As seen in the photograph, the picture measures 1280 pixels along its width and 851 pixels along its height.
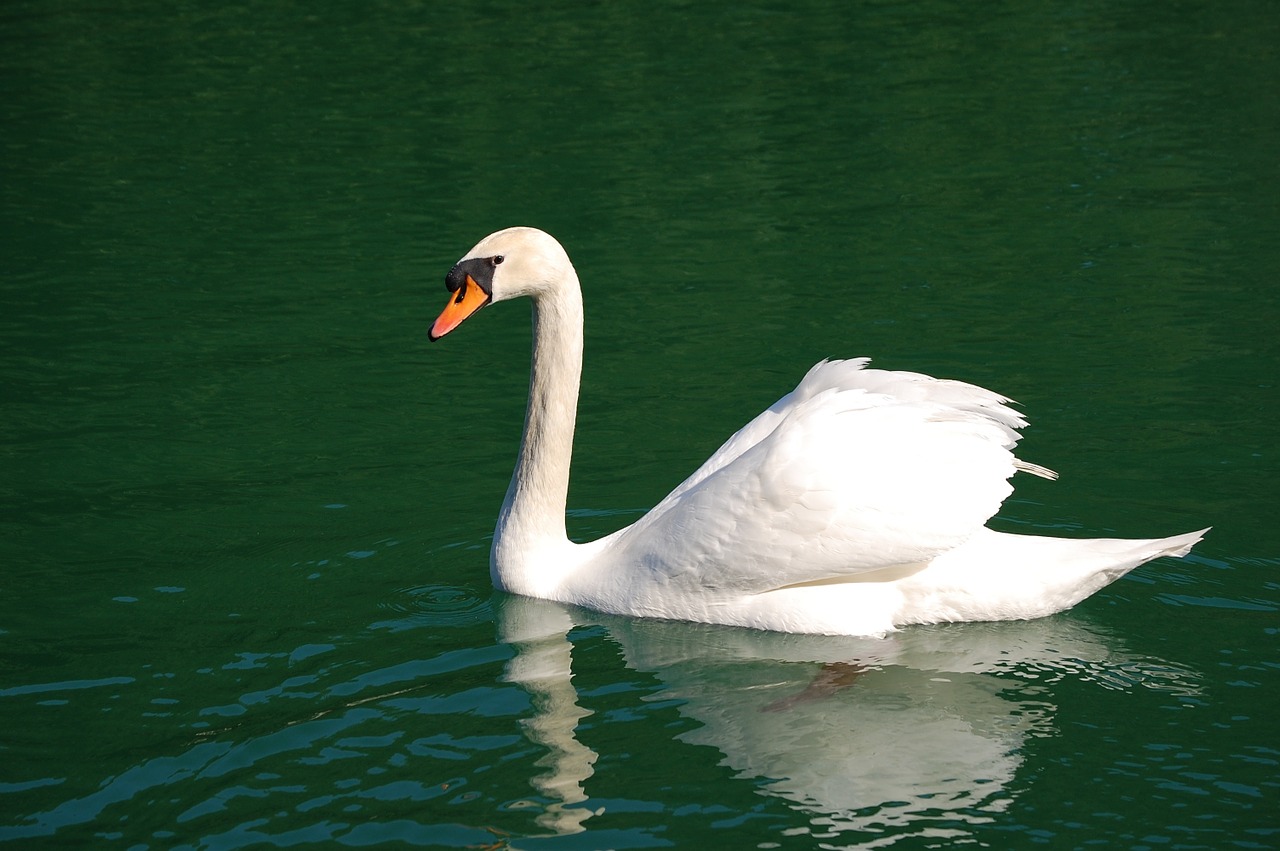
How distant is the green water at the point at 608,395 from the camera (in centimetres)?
551

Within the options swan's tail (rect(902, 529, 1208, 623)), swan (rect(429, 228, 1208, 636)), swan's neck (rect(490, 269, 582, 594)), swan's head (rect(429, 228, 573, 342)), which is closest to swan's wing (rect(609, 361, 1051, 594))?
swan (rect(429, 228, 1208, 636))

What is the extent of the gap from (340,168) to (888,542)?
9.95 meters

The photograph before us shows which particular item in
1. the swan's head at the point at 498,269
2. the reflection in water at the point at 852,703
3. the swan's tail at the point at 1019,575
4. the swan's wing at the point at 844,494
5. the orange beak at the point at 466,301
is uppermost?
the swan's head at the point at 498,269

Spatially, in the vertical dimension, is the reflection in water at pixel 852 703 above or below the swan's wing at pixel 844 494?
below

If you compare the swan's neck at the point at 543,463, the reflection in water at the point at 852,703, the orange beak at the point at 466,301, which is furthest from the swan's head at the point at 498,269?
the reflection in water at the point at 852,703

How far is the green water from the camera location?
551 centimetres

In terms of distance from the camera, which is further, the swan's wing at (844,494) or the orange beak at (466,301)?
the orange beak at (466,301)

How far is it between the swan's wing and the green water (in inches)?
15.1

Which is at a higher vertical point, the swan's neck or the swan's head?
the swan's head

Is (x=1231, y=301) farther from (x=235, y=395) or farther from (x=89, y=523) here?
(x=89, y=523)

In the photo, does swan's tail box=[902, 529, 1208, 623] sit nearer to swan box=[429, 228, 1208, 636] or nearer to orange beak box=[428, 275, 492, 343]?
swan box=[429, 228, 1208, 636]

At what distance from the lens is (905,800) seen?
17.2ft

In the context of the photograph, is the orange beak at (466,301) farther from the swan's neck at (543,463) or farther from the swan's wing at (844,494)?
the swan's wing at (844,494)

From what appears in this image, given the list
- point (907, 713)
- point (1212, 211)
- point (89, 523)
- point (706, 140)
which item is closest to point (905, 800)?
point (907, 713)
